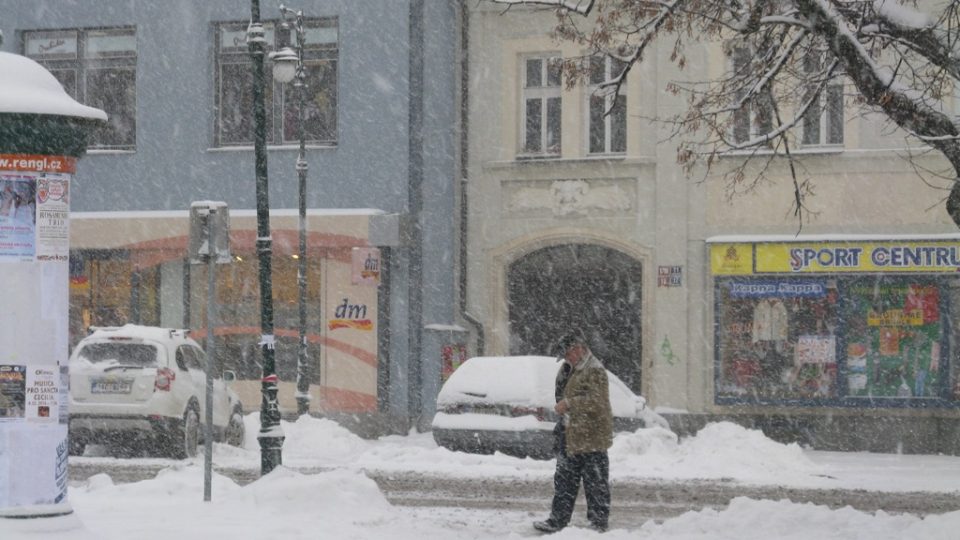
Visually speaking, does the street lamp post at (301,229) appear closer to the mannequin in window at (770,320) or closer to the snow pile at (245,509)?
the mannequin in window at (770,320)

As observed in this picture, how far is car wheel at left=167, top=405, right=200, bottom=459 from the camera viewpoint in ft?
65.1

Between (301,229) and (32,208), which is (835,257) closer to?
(301,229)

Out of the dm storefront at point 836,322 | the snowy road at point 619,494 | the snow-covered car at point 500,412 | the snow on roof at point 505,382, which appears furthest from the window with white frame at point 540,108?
the snowy road at point 619,494

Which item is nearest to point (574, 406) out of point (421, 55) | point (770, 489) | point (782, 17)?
point (782, 17)

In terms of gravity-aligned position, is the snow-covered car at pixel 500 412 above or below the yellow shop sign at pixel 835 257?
below

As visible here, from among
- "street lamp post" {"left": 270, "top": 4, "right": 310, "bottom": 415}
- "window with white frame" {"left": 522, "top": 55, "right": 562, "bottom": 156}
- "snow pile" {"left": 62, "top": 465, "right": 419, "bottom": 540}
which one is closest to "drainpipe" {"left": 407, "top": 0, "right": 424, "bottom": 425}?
"window with white frame" {"left": 522, "top": 55, "right": 562, "bottom": 156}

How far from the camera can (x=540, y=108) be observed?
1038 inches

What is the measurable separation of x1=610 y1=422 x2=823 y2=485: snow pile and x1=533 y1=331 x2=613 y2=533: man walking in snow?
585 centimetres

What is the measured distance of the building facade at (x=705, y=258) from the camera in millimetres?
23938

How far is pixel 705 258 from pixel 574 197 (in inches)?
97.3

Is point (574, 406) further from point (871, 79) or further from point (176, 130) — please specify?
point (176, 130)

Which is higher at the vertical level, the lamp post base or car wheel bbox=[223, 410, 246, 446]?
the lamp post base

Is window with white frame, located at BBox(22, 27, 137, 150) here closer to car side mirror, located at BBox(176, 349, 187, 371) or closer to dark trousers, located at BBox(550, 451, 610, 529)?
car side mirror, located at BBox(176, 349, 187, 371)

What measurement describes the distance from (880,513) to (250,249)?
15.4 metres
